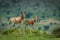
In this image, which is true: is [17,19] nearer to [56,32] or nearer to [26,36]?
[26,36]

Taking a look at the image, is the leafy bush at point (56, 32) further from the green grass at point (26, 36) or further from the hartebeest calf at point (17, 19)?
the hartebeest calf at point (17, 19)

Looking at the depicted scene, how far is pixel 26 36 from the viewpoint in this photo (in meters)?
2.80

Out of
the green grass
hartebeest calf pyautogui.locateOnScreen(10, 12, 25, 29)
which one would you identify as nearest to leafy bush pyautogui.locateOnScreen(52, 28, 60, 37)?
the green grass

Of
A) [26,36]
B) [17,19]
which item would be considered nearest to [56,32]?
[26,36]

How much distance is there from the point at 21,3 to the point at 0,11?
0.32 metres

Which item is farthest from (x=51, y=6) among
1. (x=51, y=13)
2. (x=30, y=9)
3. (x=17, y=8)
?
(x=17, y=8)

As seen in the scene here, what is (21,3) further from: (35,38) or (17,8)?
(35,38)

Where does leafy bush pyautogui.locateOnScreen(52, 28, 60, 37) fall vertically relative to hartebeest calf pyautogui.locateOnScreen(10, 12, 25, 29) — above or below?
below

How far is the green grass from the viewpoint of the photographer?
279 cm

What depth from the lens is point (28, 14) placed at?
284cm

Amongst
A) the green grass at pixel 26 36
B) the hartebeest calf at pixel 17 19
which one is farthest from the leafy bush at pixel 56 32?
the hartebeest calf at pixel 17 19

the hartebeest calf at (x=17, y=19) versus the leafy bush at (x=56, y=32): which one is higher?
the hartebeest calf at (x=17, y=19)

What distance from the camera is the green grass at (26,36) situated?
110 inches

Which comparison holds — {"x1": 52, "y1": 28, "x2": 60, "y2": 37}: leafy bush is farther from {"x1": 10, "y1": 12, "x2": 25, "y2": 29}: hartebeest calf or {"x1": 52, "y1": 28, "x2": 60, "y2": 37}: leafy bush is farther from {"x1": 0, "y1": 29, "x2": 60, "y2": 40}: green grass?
{"x1": 10, "y1": 12, "x2": 25, "y2": 29}: hartebeest calf
